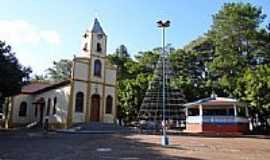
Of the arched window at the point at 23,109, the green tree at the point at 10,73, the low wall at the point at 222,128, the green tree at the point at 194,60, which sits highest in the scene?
the green tree at the point at 194,60

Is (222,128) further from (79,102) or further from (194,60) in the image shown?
(194,60)

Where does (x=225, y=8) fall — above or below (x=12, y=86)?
above

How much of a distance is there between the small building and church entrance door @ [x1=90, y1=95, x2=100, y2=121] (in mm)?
9042

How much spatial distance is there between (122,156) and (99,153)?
4.64 ft

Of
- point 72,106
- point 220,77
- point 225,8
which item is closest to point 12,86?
point 72,106

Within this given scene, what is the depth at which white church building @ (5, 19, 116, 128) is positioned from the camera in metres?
36.7

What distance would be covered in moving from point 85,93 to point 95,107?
180 cm

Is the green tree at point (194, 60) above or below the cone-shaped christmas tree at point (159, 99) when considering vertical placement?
above

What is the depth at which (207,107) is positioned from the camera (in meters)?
Answer: 38.1

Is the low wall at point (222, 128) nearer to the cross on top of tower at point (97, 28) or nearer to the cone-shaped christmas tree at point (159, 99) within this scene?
the cone-shaped christmas tree at point (159, 99)

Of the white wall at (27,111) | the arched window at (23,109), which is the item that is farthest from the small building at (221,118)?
the arched window at (23,109)

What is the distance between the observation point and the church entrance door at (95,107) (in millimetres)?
37844

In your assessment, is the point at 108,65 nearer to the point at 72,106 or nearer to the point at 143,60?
the point at 72,106

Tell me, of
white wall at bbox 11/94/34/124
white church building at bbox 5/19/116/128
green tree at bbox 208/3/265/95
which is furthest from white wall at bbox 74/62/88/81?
green tree at bbox 208/3/265/95
